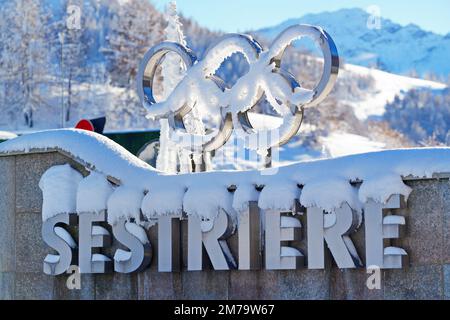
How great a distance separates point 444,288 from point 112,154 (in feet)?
15.8

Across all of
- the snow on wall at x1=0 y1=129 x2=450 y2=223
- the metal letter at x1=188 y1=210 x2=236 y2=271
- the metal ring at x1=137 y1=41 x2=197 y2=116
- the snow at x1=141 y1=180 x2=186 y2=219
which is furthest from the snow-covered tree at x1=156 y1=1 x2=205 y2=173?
the metal letter at x1=188 y1=210 x2=236 y2=271

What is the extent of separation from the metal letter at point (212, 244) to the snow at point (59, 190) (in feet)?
6.18

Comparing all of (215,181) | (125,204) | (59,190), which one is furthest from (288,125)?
(59,190)

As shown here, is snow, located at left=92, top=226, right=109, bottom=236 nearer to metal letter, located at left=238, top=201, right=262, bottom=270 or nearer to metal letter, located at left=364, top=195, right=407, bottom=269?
metal letter, located at left=238, top=201, right=262, bottom=270

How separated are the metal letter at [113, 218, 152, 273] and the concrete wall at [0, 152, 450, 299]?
142mm

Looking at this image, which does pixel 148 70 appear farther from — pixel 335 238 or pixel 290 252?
pixel 335 238

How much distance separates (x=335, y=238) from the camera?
12.0 m

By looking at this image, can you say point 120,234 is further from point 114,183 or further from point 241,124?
point 241,124

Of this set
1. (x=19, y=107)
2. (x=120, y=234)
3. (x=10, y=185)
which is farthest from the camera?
(x=19, y=107)

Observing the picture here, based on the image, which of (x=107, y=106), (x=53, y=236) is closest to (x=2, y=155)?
(x=53, y=236)

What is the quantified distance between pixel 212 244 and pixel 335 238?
5.15ft

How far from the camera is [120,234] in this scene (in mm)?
13609

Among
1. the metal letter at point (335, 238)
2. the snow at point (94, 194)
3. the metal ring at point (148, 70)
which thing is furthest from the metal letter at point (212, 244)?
the metal ring at point (148, 70)
